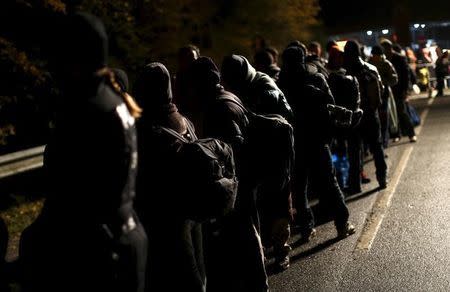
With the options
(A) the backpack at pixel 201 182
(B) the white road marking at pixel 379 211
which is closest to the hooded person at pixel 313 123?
(B) the white road marking at pixel 379 211

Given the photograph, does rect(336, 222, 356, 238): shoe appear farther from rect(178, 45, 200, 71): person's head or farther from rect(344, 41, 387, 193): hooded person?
rect(178, 45, 200, 71): person's head

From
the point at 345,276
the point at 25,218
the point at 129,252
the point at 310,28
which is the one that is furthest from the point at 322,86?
the point at 310,28

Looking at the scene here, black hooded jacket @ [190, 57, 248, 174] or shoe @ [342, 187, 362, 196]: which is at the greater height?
black hooded jacket @ [190, 57, 248, 174]

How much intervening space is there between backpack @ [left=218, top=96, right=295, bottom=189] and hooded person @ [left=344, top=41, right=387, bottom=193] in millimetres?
3587

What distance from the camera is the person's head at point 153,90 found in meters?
3.99

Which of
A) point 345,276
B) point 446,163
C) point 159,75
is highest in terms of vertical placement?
point 159,75

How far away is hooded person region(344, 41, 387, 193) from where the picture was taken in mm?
8289

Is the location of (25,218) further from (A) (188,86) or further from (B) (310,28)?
(B) (310,28)

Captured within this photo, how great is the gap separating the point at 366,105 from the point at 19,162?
533cm

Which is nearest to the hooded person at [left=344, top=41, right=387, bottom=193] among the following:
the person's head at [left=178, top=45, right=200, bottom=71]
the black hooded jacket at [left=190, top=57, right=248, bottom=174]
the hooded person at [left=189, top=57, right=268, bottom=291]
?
the person's head at [left=178, top=45, right=200, bottom=71]

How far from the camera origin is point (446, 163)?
9.80 metres

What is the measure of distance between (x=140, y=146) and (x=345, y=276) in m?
2.57

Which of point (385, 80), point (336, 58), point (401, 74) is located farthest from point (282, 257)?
point (401, 74)

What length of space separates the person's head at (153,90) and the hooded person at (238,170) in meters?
0.67
